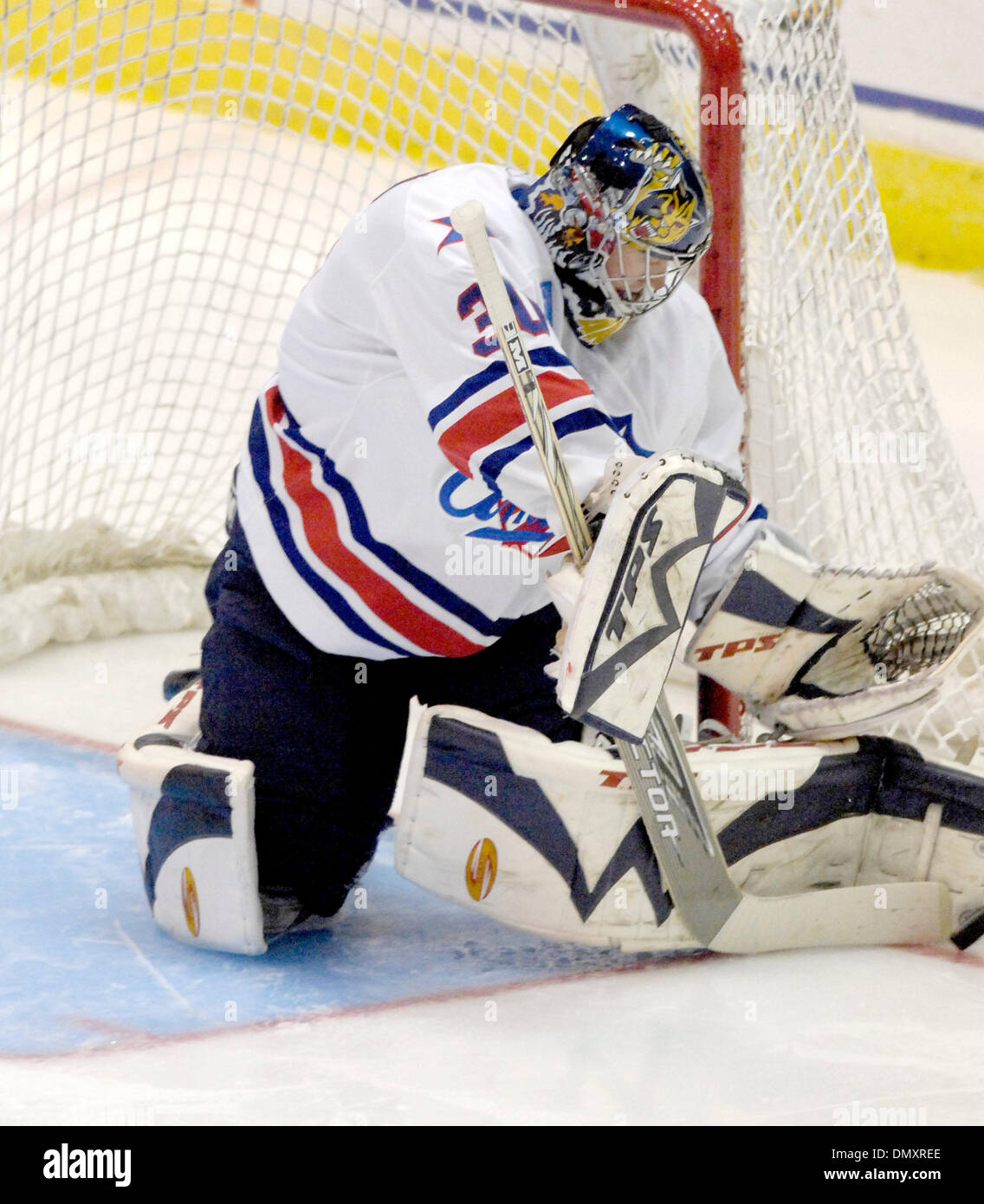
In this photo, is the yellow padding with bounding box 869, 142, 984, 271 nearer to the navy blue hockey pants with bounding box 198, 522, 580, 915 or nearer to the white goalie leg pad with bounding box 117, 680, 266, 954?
the navy blue hockey pants with bounding box 198, 522, 580, 915

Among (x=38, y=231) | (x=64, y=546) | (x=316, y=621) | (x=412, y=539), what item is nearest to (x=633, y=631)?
(x=412, y=539)

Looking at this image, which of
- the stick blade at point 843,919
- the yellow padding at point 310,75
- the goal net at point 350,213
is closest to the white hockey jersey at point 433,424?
the goal net at point 350,213

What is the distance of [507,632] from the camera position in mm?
1784

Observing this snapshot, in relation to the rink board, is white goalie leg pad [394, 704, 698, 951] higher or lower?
higher

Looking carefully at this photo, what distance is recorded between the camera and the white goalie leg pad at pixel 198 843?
1580 millimetres

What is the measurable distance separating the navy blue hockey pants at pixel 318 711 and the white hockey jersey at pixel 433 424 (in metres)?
0.06

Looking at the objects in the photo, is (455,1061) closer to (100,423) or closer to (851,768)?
(851,768)

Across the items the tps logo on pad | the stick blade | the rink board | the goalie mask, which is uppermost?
the goalie mask

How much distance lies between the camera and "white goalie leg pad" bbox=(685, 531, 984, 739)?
1.51 metres

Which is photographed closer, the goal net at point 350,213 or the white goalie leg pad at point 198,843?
the white goalie leg pad at point 198,843

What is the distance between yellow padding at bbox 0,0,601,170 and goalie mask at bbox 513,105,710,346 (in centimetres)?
85

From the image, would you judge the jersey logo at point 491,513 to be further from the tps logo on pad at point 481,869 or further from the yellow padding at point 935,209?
the yellow padding at point 935,209

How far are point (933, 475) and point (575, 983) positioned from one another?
3.49ft

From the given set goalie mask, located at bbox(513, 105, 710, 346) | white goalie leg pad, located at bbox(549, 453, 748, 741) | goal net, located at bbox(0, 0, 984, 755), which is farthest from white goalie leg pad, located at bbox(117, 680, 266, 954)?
goal net, located at bbox(0, 0, 984, 755)
